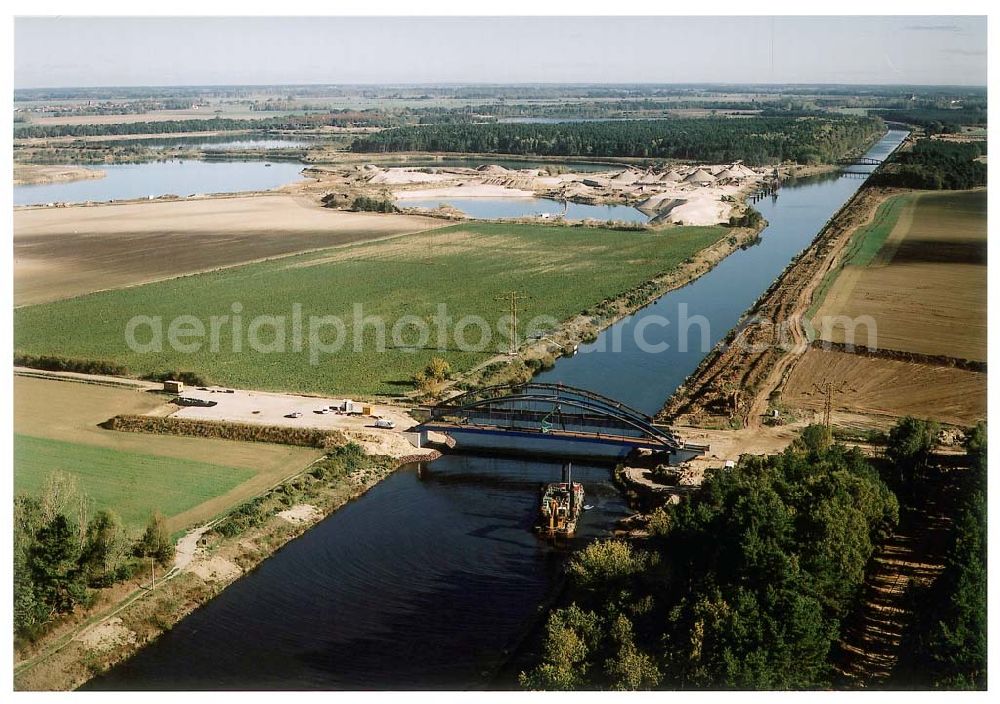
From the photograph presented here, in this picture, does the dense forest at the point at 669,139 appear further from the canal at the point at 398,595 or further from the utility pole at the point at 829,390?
the canal at the point at 398,595

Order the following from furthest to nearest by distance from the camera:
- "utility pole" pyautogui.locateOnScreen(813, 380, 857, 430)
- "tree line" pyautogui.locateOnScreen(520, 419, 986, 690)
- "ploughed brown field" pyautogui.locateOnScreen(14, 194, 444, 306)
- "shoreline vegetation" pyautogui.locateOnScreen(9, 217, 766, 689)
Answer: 1. "ploughed brown field" pyautogui.locateOnScreen(14, 194, 444, 306)
2. "utility pole" pyautogui.locateOnScreen(813, 380, 857, 430)
3. "shoreline vegetation" pyautogui.locateOnScreen(9, 217, 766, 689)
4. "tree line" pyautogui.locateOnScreen(520, 419, 986, 690)

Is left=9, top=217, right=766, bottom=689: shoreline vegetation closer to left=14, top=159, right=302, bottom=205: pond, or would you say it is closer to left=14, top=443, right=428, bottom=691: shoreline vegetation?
left=14, top=443, right=428, bottom=691: shoreline vegetation

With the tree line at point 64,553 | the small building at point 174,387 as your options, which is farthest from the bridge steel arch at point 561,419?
the tree line at point 64,553

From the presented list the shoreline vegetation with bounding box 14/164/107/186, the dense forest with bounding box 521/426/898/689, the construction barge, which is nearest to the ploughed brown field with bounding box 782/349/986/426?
the dense forest with bounding box 521/426/898/689

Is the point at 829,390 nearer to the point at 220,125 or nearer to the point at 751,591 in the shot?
the point at 751,591

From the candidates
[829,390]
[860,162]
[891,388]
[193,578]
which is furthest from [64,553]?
[860,162]
